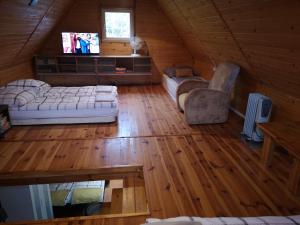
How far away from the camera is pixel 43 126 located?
11.7 feet

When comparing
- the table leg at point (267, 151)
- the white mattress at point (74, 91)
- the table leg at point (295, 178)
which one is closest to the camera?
the table leg at point (295, 178)

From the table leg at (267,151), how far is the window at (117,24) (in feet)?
14.6

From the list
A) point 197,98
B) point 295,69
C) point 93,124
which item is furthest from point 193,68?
point 295,69

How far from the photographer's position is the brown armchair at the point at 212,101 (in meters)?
3.48

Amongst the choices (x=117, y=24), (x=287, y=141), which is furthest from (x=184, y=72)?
(x=287, y=141)

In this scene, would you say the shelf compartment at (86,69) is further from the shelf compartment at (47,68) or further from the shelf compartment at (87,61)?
the shelf compartment at (47,68)

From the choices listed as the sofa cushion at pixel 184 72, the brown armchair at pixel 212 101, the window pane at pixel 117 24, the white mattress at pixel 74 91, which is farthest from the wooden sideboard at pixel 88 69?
the brown armchair at pixel 212 101

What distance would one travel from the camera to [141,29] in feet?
19.3

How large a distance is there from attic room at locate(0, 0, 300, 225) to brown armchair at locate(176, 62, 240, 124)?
0.02m

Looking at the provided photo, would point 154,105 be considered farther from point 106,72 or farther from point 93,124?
point 106,72

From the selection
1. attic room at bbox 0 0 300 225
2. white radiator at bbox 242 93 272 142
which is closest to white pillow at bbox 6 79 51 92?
attic room at bbox 0 0 300 225

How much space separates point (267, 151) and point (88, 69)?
15.3 ft

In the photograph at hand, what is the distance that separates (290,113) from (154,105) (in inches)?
95.6

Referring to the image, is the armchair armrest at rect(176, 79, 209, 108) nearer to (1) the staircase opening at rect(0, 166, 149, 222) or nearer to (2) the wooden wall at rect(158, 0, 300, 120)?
(2) the wooden wall at rect(158, 0, 300, 120)
